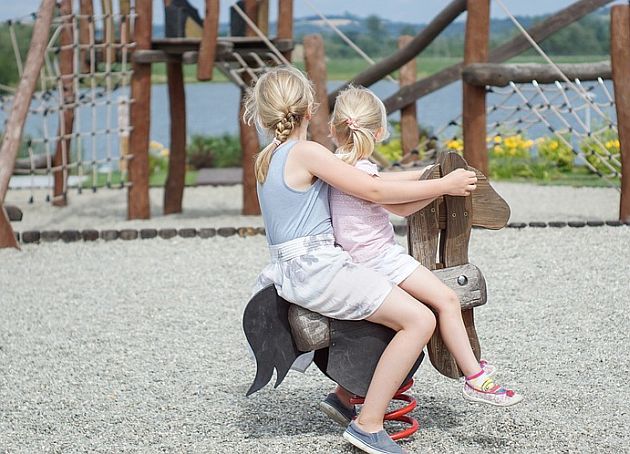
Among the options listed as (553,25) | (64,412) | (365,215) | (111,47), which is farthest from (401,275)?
(553,25)

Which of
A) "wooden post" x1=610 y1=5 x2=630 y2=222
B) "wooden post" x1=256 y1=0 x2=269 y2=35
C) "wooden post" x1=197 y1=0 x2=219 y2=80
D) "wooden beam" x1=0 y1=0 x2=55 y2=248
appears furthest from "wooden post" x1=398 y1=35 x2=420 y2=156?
"wooden beam" x1=0 y1=0 x2=55 y2=248

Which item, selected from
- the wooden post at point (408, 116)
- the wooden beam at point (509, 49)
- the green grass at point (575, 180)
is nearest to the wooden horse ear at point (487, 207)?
the wooden beam at point (509, 49)

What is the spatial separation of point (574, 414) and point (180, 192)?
663cm

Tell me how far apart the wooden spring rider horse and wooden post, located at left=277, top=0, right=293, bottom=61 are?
592 cm

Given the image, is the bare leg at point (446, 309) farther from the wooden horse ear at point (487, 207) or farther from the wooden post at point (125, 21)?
the wooden post at point (125, 21)

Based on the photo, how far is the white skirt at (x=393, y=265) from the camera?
3465 mm

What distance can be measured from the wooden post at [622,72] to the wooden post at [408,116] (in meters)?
3.15

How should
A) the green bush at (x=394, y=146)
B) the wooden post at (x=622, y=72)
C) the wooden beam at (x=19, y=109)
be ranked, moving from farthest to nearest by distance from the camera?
the green bush at (x=394, y=146) < the wooden post at (x=622, y=72) < the wooden beam at (x=19, y=109)

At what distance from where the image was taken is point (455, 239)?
3.68 m

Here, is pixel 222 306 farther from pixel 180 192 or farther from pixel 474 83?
pixel 180 192

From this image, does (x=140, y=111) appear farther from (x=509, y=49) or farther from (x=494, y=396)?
(x=494, y=396)

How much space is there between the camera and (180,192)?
396 inches

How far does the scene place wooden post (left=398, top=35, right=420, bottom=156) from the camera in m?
11.2

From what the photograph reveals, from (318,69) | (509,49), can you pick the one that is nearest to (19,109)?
(318,69)
